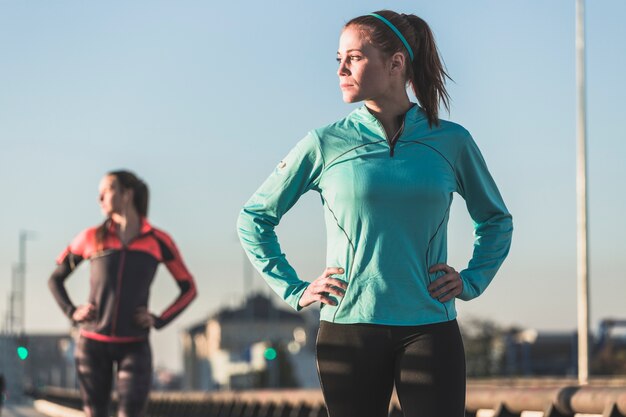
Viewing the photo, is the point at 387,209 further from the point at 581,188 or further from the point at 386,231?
the point at 581,188

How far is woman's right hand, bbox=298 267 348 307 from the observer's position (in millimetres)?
5289

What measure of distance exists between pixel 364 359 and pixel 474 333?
5736 inches

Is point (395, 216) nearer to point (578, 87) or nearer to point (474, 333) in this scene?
point (578, 87)

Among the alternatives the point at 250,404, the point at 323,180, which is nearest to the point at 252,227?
the point at 323,180

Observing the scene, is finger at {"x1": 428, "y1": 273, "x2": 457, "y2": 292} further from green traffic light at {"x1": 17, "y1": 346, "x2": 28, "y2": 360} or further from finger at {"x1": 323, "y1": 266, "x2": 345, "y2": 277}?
green traffic light at {"x1": 17, "y1": 346, "x2": 28, "y2": 360}

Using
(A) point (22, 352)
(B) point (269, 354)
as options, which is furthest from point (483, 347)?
(A) point (22, 352)

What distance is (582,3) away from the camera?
39.5 meters

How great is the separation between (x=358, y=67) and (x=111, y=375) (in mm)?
5422

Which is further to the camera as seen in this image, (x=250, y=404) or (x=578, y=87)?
(x=578, y=87)

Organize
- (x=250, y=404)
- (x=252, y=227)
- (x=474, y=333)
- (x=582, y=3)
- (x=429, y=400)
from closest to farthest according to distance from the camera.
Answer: (x=429, y=400), (x=252, y=227), (x=250, y=404), (x=582, y=3), (x=474, y=333)

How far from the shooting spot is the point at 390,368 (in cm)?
532

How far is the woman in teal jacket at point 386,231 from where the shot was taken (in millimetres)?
5250

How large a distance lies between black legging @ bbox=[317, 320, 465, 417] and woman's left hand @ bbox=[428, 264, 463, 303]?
0.09 m

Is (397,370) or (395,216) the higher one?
(395,216)
